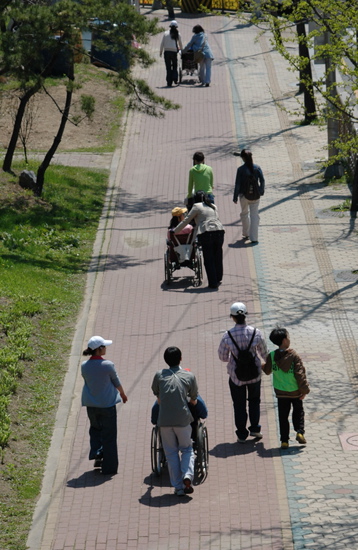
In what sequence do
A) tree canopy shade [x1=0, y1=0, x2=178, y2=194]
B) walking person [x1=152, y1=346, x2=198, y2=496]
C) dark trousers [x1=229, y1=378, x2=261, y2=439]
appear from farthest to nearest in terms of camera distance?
1. tree canopy shade [x1=0, y1=0, x2=178, y2=194]
2. dark trousers [x1=229, y1=378, x2=261, y2=439]
3. walking person [x1=152, y1=346, x2=198, y2=496]

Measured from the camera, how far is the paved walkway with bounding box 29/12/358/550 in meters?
9.85

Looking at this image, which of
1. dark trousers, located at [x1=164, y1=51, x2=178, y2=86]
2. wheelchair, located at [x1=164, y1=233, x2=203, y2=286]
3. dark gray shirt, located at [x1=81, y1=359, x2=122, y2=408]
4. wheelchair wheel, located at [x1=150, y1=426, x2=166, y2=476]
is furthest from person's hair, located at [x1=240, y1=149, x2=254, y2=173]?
dark trousers, located at [x1=164, y1=51, x2=178, y2=86]

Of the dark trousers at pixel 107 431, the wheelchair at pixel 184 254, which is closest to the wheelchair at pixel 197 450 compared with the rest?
the dark trousers at pixel 107 431

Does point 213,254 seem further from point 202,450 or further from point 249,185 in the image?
point 202,450

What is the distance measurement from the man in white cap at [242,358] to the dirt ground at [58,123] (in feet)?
49.3

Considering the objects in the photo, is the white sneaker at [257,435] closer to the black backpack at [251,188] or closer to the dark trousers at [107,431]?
the dark trousers at [107,431]

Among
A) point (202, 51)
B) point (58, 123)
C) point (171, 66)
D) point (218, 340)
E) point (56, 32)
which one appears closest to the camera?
point (218, 340)

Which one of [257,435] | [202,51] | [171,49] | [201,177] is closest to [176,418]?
[257,435]

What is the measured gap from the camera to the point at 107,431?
10.8 m

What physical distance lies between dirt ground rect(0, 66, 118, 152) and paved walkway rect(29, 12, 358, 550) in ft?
2.83

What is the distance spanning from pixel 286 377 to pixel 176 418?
142 cm

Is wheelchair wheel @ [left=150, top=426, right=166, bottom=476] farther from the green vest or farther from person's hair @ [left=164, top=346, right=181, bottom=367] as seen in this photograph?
the green vest

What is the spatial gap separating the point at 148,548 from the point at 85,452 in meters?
2.27

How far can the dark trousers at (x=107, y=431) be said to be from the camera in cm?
1077
